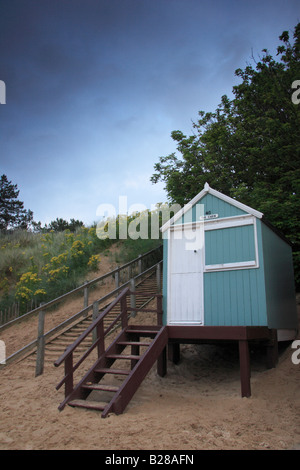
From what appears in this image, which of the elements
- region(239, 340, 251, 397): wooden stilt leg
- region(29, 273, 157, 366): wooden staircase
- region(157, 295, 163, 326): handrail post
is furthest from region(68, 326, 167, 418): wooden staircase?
region(239, 340, 251, 397): wooden stilt leg

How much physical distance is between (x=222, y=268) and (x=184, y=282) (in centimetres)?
93

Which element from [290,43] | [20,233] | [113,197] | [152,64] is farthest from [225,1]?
[20,233]

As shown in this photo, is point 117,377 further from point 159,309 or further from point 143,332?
point 159,309

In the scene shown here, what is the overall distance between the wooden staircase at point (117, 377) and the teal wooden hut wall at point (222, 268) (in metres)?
0.89

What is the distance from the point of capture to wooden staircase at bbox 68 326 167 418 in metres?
4.98

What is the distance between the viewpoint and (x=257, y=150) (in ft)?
45.2

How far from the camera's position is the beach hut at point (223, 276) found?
6578mm

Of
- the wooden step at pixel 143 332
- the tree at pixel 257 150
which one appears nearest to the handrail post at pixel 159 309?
the wooden step at pixel 143 332

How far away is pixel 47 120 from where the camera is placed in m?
14.3

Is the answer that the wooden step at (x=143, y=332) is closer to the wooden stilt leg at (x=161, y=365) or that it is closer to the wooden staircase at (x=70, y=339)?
the wooden staircase at (x=70, y=339)

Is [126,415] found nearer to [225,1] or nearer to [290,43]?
[225,1]

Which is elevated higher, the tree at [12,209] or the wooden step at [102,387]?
the tree at [12,209]

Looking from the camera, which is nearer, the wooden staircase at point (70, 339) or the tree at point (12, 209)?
the wooden staircase at point (70, 339)

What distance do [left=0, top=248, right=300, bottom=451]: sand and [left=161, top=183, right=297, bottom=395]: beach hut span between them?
0.63m
